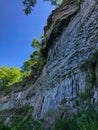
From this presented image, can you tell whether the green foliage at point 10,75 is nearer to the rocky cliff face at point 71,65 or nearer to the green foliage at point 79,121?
the rocky cliff face at point 71,65

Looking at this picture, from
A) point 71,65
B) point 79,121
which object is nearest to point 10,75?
point 71,65

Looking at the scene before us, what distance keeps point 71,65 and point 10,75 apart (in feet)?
67.7

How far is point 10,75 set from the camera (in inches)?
1118

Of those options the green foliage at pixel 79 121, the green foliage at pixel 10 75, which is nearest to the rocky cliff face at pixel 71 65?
the green foliage at pixel 79 121

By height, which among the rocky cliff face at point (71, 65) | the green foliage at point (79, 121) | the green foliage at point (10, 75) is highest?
the green foliage at point (10, 75)

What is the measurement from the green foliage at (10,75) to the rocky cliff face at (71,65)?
45.8ft

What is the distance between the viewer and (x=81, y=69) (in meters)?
7.83

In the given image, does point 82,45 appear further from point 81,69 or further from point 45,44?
point 45,44

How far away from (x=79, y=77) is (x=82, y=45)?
6.14 ft

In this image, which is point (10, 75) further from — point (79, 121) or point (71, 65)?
point (79, 121)

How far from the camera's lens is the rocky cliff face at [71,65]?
6898 millimetres

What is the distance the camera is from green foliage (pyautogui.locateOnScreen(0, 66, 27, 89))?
27.3 metres

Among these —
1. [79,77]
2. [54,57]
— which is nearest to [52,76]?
[54,57]

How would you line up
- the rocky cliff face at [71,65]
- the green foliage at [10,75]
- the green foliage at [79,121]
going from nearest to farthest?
the green foliage at [79,121], the rocky cliff face at [71,65], the green foliage at [10,75]
